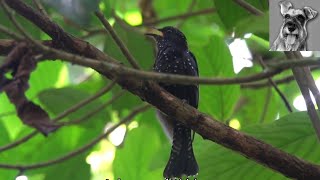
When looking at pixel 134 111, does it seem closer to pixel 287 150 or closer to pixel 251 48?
pixel 251 48

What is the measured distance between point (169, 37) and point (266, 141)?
0.83 metres

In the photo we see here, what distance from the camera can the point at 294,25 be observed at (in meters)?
1.47

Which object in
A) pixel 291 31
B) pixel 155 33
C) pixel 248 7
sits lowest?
pixel 291 31

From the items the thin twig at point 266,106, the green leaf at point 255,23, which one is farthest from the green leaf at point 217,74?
the green leaf at point 255,23

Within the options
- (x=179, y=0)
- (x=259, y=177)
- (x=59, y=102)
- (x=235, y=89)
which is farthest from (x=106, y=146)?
(x=259, y=177)

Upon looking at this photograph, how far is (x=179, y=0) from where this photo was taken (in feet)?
10.9

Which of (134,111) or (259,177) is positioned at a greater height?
(134,111)

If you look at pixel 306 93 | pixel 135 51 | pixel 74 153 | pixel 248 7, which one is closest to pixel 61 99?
pixel 74 153

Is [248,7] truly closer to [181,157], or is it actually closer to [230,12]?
[230,12]

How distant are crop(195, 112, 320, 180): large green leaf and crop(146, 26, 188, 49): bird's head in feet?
2.39

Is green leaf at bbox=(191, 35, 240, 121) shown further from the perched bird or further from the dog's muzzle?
the dog's muzzle

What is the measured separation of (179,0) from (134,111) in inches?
40.4

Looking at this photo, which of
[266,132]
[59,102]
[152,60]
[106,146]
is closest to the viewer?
[266,132]

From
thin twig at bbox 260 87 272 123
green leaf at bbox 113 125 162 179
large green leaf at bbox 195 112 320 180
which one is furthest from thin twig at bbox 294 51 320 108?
thin twig at bbox 260 87 272 123
